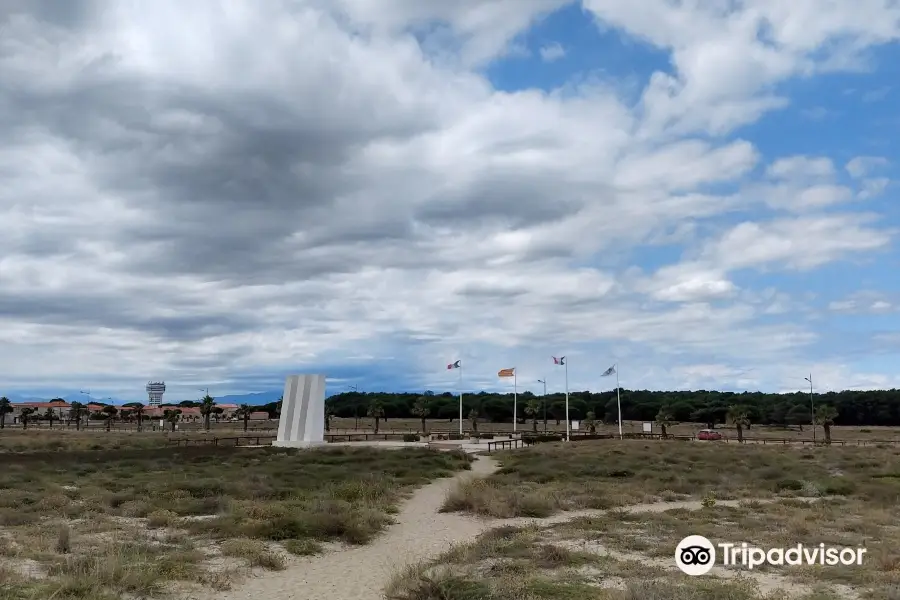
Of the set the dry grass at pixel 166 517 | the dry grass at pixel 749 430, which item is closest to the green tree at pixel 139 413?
the dry grass at pixel 749 430

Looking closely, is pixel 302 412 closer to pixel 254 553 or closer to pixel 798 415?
pixel 254 553

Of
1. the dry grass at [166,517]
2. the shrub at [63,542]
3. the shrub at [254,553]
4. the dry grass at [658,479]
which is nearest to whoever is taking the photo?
the dry grass at [166,517]

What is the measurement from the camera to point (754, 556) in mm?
15180

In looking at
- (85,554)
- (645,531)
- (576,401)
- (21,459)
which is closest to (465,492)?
(645,531)

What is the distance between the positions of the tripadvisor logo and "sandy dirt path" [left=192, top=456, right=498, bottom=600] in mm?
5651

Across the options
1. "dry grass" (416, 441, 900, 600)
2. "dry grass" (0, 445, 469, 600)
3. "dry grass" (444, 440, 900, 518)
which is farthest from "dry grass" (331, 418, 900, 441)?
"dry grass" (0, 445, 469, 600)

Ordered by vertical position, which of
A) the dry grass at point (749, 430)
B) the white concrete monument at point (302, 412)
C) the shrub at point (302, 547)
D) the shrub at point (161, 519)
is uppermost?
the white concrete monument at point (302, 412)

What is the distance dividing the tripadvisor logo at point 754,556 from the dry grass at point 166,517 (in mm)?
8163

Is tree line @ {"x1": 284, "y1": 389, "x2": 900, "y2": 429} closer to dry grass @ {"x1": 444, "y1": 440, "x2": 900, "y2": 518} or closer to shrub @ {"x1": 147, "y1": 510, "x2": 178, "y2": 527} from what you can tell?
dry grass @ {"x1": 444, "y1": 440, "x2": 900, "y2": 518}

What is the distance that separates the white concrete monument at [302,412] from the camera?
55.8 meters

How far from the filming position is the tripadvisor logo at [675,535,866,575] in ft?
47.8

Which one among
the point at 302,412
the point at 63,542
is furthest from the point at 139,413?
the point at 63,542

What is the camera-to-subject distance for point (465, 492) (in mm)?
25328

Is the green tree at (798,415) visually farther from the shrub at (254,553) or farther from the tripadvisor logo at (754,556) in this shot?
the shrub at (254,553)
